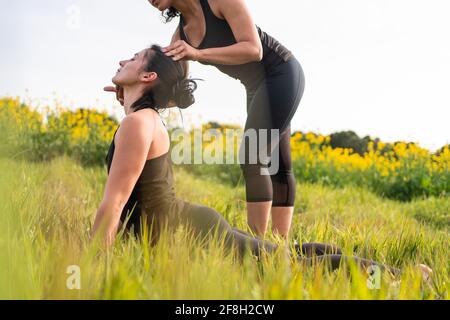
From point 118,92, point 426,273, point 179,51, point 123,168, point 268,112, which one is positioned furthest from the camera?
point 268,112

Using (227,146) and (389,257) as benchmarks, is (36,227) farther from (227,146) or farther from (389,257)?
(227,146)

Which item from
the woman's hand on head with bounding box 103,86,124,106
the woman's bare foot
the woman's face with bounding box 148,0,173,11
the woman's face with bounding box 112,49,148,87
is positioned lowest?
the woman's bare foot

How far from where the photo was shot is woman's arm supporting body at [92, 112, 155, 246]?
1.87 m

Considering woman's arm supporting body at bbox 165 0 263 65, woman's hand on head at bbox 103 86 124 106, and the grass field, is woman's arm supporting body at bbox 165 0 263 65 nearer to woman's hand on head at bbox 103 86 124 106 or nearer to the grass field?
woman's hand on head at bbox 103 86 124 106

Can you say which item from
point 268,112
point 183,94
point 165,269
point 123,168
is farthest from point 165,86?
point 165,269

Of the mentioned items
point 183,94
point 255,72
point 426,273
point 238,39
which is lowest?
point 426,273

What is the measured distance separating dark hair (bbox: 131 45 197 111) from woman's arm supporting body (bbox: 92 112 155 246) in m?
0.21

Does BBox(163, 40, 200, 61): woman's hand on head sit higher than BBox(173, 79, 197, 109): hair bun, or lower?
higher

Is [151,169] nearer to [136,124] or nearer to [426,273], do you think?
[136,124]

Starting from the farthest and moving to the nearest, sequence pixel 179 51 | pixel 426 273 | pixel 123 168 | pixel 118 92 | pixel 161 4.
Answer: pixel 161 4 → pixel 118 92 → pixel 179 51 → pixel 426 273 → pixel 123 168

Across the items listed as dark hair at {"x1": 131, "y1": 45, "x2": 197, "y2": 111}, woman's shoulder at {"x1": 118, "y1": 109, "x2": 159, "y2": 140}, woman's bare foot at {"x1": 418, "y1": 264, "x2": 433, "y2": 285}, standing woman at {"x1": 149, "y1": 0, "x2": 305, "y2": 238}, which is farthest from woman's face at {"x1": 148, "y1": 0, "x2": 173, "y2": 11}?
woman's bare foot at {"x1": 418, "y1": 264, "x2": 433, "y2": 285}

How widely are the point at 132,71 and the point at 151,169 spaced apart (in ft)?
1.41

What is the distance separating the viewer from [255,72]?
8.88 ft

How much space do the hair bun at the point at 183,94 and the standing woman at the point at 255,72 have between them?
275 mm
